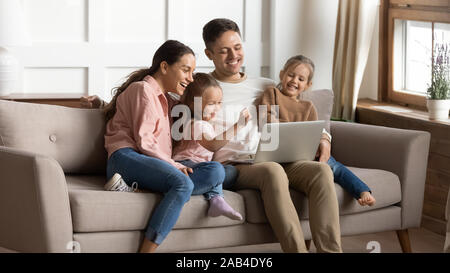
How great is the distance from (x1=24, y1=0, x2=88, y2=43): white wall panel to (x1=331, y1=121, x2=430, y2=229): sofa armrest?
1756 millimetres

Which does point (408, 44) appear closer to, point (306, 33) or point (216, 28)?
point (306, 33)

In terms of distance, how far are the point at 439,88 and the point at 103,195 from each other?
2.04m

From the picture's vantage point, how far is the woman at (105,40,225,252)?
297cm

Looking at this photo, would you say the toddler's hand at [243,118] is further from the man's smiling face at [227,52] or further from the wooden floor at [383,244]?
the wooden floor at [383,244]

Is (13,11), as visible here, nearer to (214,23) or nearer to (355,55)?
(214,23)

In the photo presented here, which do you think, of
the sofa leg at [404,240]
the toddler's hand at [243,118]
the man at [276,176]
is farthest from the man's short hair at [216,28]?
the sofa leg at [404,240]

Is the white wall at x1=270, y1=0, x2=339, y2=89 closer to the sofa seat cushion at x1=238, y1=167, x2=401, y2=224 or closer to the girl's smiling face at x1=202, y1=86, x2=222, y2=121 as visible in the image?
the sofa seat cushion at x1=238, y1=167, x2=401, y2=224

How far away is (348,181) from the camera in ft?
11.1

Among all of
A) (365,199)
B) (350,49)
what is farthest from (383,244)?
(350,49)

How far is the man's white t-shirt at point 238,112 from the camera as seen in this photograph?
3439 millimetres

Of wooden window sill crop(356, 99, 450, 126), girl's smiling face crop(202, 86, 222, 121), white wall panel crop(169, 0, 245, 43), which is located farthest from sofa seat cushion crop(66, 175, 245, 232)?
white wall panel crop(169, 0, 245, 43)

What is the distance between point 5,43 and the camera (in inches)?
163
